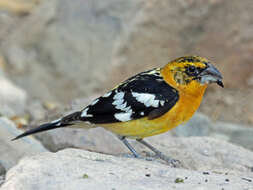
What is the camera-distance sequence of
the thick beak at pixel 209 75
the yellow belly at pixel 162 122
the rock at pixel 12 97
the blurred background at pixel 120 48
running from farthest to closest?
the blurred background at pixel 120 48, the rock at pixel 12 97, the thick beak at pixel 209 75, the yellow belly at pixel 162 122

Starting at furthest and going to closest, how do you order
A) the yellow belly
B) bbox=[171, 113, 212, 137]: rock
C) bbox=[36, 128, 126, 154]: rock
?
bbox=[171, 113, 212, 137]: rock, bbox=[36, 128, 126, 154]: rock, the yellow belly

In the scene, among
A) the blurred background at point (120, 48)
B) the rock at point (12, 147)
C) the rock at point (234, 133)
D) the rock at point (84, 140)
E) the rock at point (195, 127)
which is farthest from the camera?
the blurred background at point (120, 48)

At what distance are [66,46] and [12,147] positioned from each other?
420 centimetres

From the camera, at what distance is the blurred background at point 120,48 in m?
9.16

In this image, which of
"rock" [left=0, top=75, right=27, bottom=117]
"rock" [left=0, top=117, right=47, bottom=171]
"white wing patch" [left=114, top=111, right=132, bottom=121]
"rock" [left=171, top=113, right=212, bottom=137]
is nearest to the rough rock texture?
"rock" [left=0, top=75, right=27, bottom=117]

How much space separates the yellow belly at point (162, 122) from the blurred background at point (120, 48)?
3716mm

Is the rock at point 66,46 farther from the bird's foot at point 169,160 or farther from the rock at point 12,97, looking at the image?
the bird's foot at point 169,160

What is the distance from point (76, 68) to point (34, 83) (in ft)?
2.85

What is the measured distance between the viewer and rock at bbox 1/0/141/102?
923 centimetres

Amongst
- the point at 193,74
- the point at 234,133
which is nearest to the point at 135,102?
the point at 193,74

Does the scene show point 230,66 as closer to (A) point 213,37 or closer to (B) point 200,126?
(A) point 213,37

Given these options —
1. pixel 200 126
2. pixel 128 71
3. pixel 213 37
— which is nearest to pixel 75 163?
pixel 200 126

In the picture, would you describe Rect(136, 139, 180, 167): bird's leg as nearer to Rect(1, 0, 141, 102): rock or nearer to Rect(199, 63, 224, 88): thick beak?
Rect(199, 63, 224, 88): thick beak

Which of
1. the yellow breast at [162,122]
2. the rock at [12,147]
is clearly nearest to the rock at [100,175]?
the yellow breast at [162,122]
